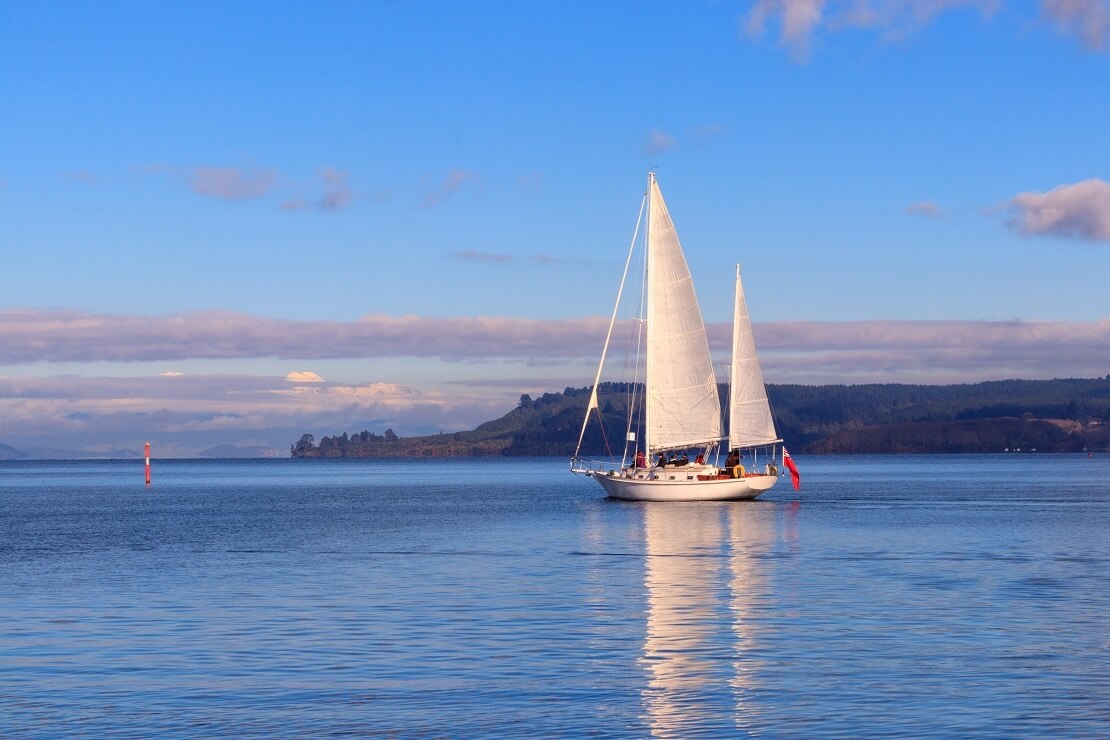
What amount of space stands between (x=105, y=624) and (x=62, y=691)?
10.6 metres

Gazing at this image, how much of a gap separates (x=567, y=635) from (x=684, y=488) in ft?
212

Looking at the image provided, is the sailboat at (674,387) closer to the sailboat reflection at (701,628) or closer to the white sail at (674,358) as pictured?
the white sail at (674,358)

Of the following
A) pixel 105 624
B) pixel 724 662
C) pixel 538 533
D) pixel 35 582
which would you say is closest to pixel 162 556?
pixel 35 582

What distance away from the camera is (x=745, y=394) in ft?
356

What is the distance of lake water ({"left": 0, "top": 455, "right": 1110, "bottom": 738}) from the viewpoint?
2566cm

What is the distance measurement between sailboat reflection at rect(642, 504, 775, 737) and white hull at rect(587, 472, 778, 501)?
25.4m

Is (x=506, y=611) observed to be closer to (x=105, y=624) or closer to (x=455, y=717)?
(x=105, y=624)

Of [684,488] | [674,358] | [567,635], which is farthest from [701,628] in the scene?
[674,358]

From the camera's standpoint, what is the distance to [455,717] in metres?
25.5

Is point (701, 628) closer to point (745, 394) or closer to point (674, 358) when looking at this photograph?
point (674, 358)

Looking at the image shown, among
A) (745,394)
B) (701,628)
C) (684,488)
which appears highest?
(745,394)

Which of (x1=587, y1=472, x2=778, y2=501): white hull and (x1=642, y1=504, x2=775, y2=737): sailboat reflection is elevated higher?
(x1=587, y1=472, x2=778, y2=501): white hull

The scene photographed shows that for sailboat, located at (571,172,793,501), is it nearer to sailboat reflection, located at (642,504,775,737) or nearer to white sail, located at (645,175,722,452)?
white sail, located at (645,175,722,452)

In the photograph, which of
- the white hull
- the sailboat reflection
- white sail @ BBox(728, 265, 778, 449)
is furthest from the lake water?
white sail @ BBox(728, 265, 778, 449)
